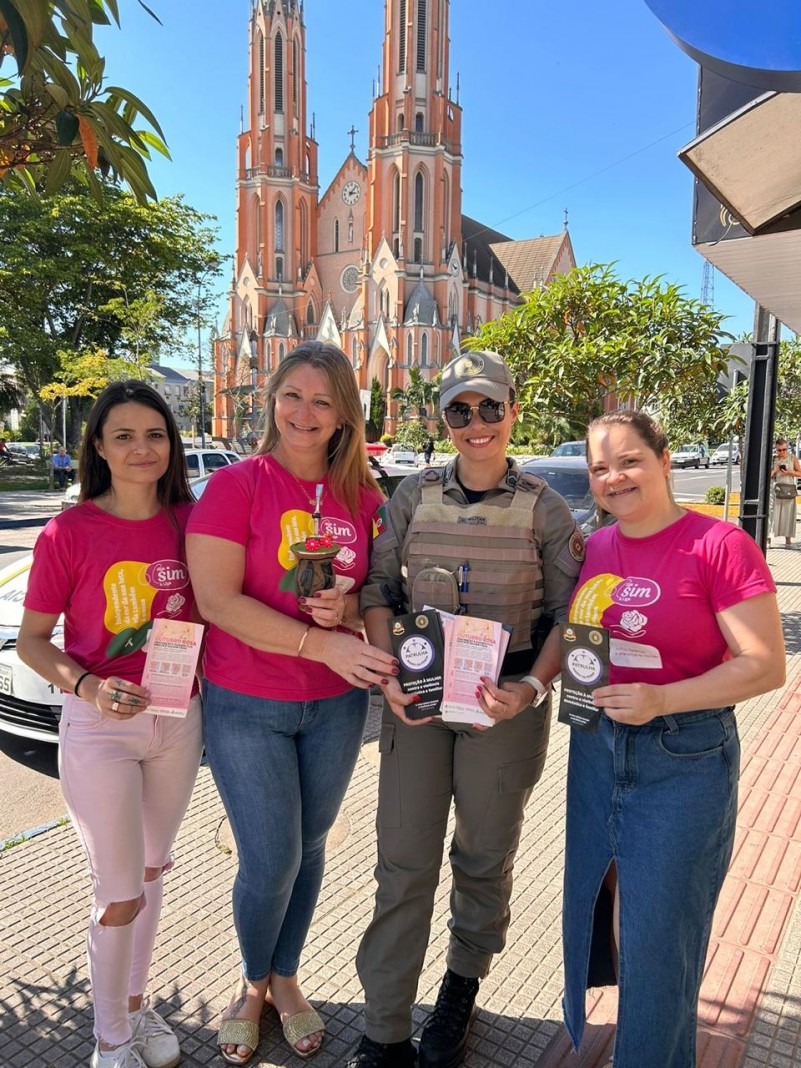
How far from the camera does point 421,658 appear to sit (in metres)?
2.03

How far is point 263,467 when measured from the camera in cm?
230

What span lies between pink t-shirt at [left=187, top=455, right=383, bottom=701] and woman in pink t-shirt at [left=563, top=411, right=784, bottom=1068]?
84cm

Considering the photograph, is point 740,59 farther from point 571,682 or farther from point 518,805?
point 518,805

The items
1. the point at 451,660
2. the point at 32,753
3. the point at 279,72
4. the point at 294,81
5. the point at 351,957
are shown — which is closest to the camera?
the point at 451,660

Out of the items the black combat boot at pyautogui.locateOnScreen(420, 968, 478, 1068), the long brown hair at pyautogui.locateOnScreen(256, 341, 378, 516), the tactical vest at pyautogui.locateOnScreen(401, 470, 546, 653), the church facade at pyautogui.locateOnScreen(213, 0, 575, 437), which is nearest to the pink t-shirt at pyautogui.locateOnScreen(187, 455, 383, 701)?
the long brown hair at pyautogui.locateOnScreen(256, 341, 378, 516)

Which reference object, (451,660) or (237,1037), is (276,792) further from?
(237,1037)

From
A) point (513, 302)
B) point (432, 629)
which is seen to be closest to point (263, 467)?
point (432, 629)

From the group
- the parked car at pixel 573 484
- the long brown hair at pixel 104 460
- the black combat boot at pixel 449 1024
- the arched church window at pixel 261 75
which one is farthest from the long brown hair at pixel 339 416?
the arched church window at pixel 261 75

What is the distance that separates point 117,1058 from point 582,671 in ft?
5.90

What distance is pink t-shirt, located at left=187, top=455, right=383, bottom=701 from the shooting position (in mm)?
2182

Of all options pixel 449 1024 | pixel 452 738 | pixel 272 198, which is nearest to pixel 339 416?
pixel 452 738

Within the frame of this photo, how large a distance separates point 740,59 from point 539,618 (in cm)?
154

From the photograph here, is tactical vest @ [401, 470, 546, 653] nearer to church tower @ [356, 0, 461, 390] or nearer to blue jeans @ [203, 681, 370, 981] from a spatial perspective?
blue jeans @ [203, 681, 370, 981]

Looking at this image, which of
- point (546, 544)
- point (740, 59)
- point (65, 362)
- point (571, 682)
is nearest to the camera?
point (740, 59)
